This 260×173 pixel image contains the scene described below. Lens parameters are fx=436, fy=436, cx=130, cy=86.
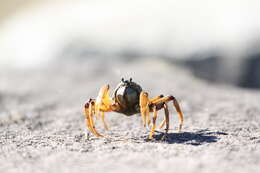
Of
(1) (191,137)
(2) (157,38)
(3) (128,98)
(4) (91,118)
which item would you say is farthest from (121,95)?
(2) (157,38)

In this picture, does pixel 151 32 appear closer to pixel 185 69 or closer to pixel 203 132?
pixel 185 69

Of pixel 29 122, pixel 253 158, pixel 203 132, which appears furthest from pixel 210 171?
pixel 29 122

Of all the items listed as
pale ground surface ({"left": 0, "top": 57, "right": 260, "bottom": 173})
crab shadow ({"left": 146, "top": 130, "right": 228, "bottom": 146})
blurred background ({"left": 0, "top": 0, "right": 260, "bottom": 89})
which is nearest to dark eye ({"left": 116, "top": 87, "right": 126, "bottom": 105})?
pale ground surface ({"left": 0, "top": 57, "right": 260, "bottom": 173})

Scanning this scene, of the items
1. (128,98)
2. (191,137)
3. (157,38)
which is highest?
(157,38)

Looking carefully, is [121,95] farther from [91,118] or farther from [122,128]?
[122,128]

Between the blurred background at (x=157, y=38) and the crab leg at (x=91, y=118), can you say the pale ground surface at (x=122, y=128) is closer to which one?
the crab leg at (x=91, y=118)

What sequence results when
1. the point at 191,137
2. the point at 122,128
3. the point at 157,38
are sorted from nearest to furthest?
the point at 191,137
the point at 122,128
the point at 157,38

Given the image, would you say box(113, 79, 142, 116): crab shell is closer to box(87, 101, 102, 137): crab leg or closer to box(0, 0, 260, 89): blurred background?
box(87, 101, 102, 137): crab leg
